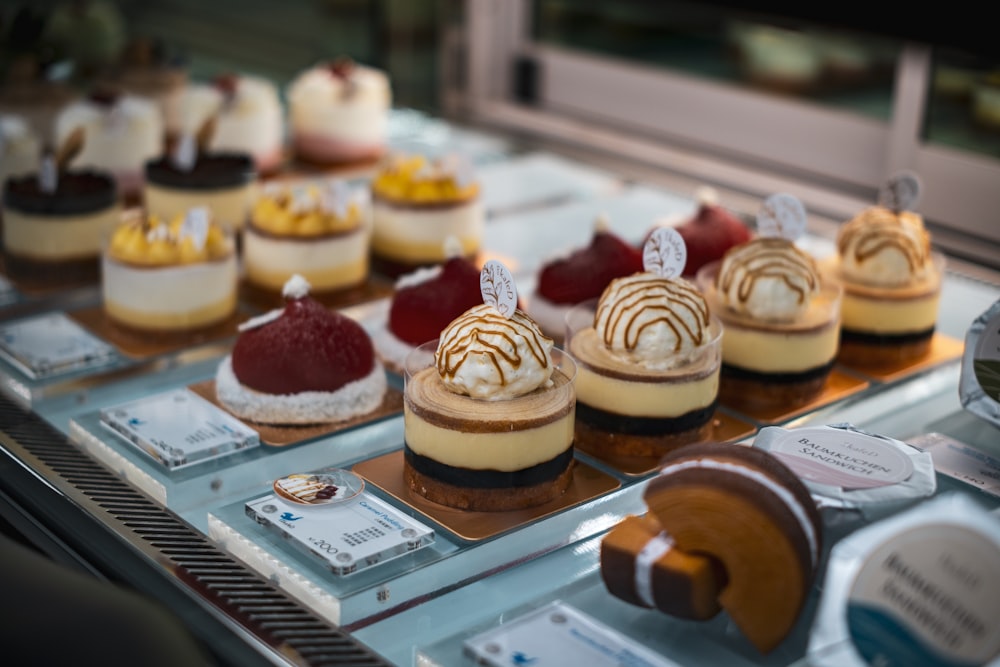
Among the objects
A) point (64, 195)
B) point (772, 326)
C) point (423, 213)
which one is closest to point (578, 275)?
point (772, 326)

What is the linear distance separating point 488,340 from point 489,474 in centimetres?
20

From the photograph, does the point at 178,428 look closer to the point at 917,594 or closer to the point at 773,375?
the point at 773,375

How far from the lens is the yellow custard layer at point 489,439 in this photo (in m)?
1.89

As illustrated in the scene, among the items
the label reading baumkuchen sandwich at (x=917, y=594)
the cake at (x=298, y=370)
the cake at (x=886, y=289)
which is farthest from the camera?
the cake at (x=886, y=289)

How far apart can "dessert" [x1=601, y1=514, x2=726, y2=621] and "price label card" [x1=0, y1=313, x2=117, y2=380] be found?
1.23 metres

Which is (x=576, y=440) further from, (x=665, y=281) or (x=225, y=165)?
(x=225, y=165)

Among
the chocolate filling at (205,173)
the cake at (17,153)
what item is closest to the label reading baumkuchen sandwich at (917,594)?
the chocolate filling at (205,173)

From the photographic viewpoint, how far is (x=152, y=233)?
261 cm

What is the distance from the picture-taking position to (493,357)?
1906 mm

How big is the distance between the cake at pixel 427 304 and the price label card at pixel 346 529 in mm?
556

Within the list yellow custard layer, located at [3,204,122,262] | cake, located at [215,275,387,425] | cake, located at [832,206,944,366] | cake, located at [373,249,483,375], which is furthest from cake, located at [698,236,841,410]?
yellow custard layer, located at [3,204,122,262]

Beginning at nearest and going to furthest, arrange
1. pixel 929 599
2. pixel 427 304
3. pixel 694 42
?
1. pixel 929 599
2. pixel 427 304
3. pixel 694 42

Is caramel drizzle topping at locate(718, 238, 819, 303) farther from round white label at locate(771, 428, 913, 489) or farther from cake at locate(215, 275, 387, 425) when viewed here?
cake at locate(215, 275, 387, 425)

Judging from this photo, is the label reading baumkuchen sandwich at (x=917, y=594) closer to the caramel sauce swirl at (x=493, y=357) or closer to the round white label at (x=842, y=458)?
the round white label at (x=842, y=458)
